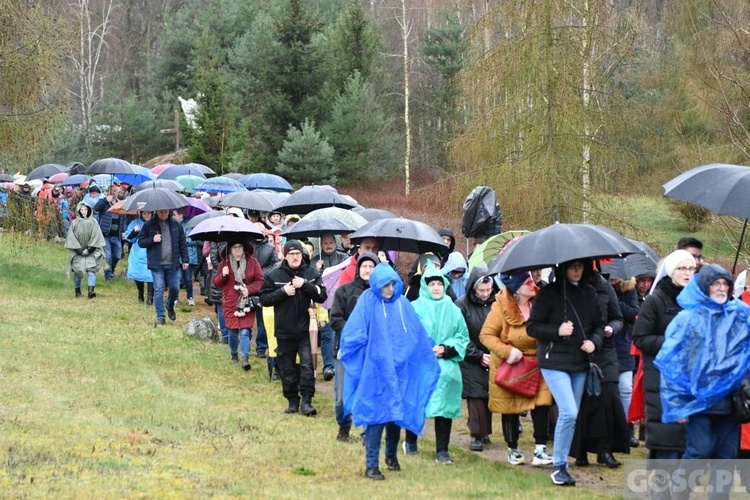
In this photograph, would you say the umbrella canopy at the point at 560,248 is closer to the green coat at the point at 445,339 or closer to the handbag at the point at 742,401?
the green coat at the point at 445,339

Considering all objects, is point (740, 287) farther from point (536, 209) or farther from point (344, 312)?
point (536, 209)

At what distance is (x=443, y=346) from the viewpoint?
1027 cm

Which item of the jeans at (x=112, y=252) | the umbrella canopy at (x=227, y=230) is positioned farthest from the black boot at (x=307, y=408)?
the jeans at (x=112, y=252)

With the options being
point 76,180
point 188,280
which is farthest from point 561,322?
point 76,180

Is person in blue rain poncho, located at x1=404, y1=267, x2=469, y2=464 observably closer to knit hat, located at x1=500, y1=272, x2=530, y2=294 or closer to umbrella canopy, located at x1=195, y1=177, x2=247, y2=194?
Result: knit hat, located at x1=500, y1=272, x2=530, y2=294

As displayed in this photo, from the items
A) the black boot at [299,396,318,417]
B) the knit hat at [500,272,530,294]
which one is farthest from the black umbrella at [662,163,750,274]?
the black boot at [299,396,318,417]

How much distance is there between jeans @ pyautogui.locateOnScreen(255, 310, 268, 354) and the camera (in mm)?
15867

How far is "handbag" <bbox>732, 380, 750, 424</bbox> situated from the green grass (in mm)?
1692

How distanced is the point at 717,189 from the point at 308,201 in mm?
10197

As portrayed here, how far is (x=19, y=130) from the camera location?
858 inches

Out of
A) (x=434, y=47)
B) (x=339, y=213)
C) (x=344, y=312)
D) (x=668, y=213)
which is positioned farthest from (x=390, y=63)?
(x=344, y=312)

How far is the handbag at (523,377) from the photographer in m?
9.92

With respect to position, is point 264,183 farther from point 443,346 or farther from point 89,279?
point 443,346

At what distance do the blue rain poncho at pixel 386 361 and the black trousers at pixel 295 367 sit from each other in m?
3.06
